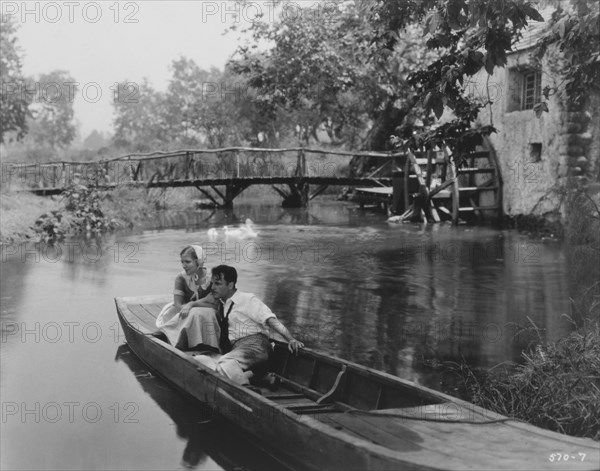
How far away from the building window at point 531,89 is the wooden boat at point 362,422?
14682mm

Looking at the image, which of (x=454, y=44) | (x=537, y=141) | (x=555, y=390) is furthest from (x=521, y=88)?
(x=555, y=390)

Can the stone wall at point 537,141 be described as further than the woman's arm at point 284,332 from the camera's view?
Yes

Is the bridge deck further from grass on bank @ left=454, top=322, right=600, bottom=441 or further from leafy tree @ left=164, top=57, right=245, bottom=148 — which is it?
grass on bank @ left=454, top=322, right=600, bottom=441

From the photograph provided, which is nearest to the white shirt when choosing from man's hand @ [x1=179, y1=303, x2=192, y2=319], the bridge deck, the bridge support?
man's hand @ [x1=179, y1=303, x2=192, y2=319]

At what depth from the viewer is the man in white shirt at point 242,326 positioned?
288 inches

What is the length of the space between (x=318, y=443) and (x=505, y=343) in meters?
4.83

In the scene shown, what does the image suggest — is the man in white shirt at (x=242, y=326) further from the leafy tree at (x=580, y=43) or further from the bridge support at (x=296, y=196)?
the bridge support at (x=296, y=196)

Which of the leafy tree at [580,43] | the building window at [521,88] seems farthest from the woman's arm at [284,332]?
the building window at [521,88]

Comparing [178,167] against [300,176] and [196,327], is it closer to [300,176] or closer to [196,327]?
[300,176]

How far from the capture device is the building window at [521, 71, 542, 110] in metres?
20.3

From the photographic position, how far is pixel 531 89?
68.3 feet

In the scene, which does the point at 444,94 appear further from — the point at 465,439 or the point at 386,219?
the point at 386,219

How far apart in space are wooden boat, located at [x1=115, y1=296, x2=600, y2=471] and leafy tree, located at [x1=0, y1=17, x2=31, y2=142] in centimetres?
4098

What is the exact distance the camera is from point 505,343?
31.2 feet
